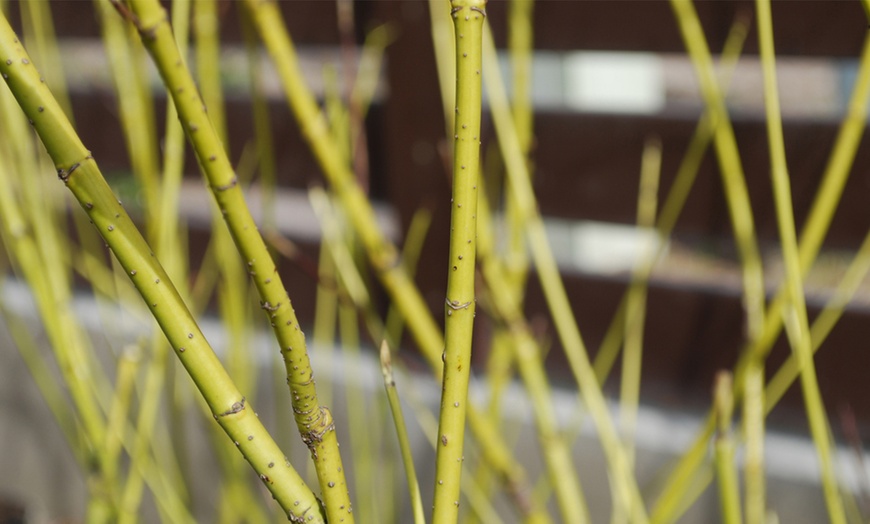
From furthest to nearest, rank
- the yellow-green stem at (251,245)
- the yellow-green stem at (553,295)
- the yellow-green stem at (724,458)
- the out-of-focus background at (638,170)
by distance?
the out-of-focus background at (638,170)
the yellow-green stem at (553,295)
the yellow-green stem at (724,458)
the yellow-green stem at (251,245)

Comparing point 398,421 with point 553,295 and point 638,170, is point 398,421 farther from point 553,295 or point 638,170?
point 638,170

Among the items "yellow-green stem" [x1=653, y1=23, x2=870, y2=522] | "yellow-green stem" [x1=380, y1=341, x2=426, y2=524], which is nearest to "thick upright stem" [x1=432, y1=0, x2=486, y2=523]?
"yellow-green stem" [x1=380, y1=341, x2=426, y2=524]

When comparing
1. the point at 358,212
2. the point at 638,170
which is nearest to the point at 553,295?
the point at 358,212

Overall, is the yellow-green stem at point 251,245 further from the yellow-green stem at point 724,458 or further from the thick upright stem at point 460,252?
the yellow-green stem at point 724,458

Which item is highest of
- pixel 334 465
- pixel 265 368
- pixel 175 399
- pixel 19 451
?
pixel 265 368

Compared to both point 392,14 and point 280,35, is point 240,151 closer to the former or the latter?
point 392,14

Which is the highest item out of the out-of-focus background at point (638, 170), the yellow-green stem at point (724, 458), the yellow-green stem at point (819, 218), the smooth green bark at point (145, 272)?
the out-of-focus background at point (638, 170)

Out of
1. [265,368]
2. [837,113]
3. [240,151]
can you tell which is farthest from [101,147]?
[837,113]

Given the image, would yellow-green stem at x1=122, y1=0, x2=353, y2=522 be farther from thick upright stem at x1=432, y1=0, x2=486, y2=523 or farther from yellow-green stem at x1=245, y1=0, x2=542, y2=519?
yellow-green stem at x1=245, y1=0, x2=542, y2=519

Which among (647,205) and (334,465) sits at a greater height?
(647,205)

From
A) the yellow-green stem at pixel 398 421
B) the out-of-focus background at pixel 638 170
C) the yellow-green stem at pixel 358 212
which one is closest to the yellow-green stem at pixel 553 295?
the yellow-green stem at pixel 358 212

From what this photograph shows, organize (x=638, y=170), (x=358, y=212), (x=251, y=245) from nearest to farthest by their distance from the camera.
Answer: (x=251, y=245)
(x=358, y=212)
(x=638, y=170)
